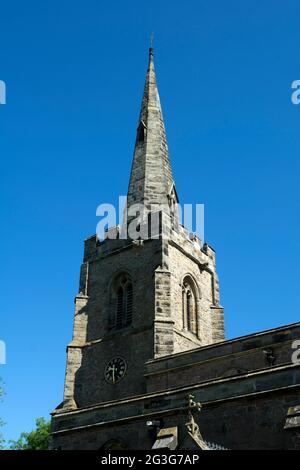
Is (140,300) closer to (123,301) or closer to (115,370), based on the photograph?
(123,301)

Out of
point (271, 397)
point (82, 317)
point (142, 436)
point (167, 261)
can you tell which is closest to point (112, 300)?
point (82, 317)

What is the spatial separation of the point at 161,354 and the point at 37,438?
1588 cm

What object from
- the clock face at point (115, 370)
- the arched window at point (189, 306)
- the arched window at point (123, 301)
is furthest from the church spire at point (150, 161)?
the clock face at point (115, 370)

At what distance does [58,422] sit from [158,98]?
21.2 meters

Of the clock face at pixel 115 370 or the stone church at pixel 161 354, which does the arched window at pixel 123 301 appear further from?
the clock face at pixel 115 370

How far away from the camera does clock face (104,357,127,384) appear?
2556 centimetres

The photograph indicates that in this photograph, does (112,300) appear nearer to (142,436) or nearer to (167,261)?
(167,261)

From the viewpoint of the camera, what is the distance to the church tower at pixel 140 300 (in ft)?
83.6

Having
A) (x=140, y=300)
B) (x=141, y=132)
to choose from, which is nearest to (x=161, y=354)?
(x=140, y=300)

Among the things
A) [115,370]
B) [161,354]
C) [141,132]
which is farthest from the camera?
[141,132]

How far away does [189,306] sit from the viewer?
28.3 m

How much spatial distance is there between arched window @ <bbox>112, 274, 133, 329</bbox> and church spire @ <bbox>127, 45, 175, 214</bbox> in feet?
13.7

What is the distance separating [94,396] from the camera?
25.9 meters
